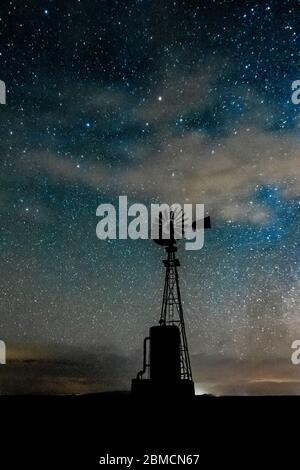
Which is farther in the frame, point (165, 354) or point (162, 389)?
point (165, 354)

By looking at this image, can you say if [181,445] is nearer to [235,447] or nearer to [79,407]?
[235,447]

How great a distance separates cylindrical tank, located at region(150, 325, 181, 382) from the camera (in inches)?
624

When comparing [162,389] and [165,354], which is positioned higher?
[165,354]

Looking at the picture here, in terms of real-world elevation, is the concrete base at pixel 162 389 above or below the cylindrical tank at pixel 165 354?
below

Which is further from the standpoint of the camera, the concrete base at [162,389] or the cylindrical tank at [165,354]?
the cylindrical tank at [165,354]

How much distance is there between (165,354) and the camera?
16.0 m

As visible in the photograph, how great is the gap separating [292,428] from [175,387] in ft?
13.9

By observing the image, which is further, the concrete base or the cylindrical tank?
the cylindrical tank

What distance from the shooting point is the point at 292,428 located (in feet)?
51.4

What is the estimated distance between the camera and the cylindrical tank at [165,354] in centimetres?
1586

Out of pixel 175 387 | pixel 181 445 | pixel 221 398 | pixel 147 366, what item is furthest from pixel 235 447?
pixel 221 398

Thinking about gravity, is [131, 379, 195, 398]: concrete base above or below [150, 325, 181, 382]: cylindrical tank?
below
